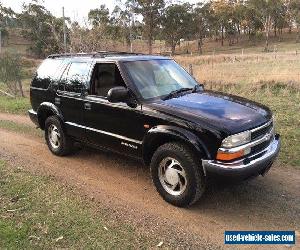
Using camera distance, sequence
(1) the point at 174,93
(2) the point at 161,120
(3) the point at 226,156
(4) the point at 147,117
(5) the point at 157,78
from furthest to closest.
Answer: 1. (5) the point at 157,78
2. (1) the point at 174,93
3. (4) the point at 147,117
4. (2) the point at 161,120
5. (3) the point at 226,156

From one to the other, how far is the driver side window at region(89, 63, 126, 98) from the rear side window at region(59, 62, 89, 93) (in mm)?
231

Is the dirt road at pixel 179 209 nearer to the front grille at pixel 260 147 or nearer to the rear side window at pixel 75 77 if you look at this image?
the front grille at pixel 260 147

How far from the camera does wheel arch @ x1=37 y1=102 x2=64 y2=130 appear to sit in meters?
6.73

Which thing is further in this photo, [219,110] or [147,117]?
[147,117]

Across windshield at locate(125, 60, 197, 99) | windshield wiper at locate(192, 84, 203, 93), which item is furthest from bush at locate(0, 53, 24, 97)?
windshield wiper at locate(192, 84, 203, 93)

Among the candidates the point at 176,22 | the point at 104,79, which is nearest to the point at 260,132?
the point at 104,79

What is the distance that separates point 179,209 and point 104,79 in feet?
7.55

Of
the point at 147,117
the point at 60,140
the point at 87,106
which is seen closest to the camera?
the point at 147,117

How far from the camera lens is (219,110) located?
15.8 ft

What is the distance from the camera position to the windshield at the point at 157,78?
17.8 ft

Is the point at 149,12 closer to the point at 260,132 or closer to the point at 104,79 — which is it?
the point at 104,79

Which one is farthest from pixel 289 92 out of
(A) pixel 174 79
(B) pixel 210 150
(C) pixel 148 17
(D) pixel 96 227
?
(C) pixel 148 17

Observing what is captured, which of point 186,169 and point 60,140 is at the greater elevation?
point 186,169

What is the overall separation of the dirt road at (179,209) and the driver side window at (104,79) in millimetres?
1340
